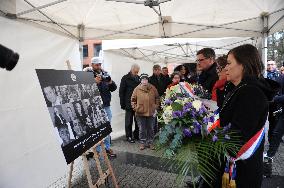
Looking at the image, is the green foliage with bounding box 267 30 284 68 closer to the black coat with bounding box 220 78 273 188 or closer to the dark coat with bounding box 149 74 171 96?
the dark coat with bounding box 149 74 171 96

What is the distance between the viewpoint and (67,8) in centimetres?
471

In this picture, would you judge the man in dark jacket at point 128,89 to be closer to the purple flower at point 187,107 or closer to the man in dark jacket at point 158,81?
the man in dark jacket at point 158,81

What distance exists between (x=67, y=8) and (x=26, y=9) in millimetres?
858

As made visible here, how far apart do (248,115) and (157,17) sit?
382 cm

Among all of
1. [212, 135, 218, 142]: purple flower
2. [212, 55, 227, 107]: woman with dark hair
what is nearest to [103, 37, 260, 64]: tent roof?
[212, 55, 227, 107]: woman with dark hair

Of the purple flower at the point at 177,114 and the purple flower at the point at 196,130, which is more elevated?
the purple flower at the point at 177,114

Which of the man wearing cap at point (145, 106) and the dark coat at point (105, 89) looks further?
the man wearing cap at point (145, 106)

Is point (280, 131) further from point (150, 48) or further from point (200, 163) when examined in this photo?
point (150, 48)

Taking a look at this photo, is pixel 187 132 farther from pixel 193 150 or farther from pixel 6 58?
pixel 6 58

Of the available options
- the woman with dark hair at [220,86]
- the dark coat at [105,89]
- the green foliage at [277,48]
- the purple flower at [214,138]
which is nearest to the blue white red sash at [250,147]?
the purple flower at [214,138]

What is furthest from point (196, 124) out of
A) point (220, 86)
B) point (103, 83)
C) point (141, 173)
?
point (103, 83)

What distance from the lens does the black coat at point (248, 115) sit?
74.7 inches

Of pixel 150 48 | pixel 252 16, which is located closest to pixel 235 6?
pixel 252 16

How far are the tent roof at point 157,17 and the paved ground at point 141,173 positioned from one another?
7.75ft
